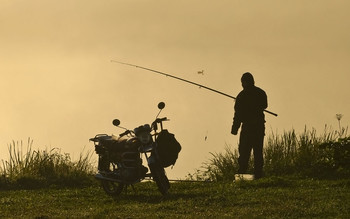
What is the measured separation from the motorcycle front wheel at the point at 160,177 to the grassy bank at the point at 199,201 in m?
0.18

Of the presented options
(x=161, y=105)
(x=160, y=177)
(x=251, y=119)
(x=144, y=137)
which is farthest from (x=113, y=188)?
(x=251, y=119)

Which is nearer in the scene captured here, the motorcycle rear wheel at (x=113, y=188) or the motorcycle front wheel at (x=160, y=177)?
the motorcycle front wheel at (x=160, y=177)

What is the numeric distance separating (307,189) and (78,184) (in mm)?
5812

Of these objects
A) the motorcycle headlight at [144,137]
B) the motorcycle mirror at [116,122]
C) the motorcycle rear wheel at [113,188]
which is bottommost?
the motorcycle rear wheel at [113,188]

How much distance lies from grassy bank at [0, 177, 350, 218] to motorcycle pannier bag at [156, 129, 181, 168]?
67 centimetres

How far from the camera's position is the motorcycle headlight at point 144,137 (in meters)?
17.7

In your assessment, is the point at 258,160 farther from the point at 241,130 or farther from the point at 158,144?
the point at 158,144

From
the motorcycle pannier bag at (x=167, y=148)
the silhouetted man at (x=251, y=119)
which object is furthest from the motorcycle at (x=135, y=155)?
the silhouetted man at (x=251, y=119)

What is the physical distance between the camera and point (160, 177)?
17.8 metres

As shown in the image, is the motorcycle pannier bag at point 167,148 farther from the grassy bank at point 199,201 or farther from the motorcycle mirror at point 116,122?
the motorcycle mirror at point 116,122

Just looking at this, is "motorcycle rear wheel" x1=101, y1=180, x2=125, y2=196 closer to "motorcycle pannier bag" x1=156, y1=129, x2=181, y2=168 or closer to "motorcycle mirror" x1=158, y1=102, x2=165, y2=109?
"motorcycle pannier bag" x1=156, y1=129, x2=181, y2=168

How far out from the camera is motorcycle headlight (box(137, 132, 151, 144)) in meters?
17.7

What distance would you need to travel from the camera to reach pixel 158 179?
58.1ft

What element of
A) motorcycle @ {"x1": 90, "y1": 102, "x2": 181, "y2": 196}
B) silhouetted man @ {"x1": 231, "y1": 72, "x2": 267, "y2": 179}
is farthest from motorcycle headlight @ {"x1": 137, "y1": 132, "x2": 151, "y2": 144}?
silhouetted man @ {"x1": 231, "y1": 72, "x2": 267, "y2": 179}
